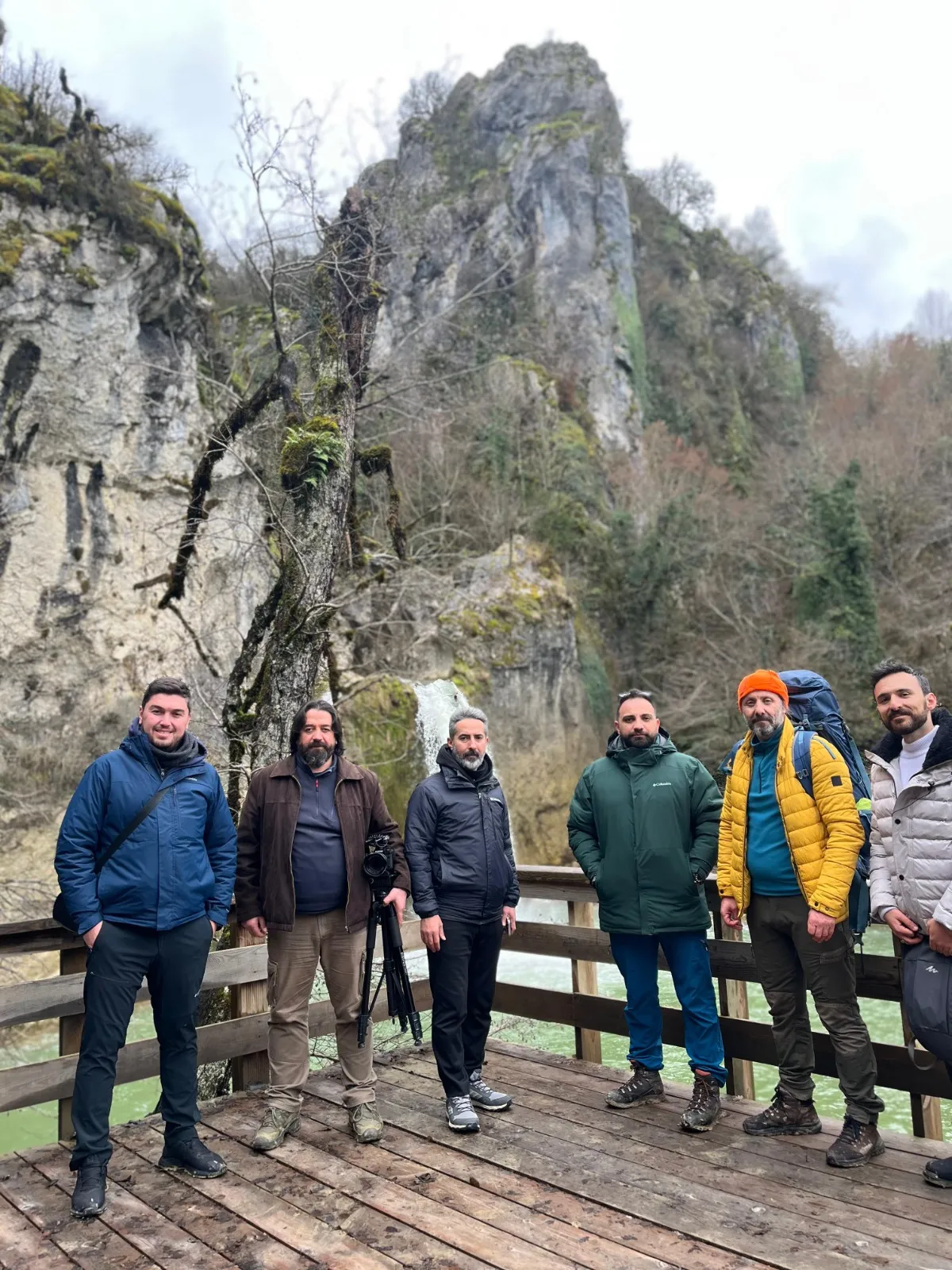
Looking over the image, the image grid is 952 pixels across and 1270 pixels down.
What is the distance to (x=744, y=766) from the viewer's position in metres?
3.83

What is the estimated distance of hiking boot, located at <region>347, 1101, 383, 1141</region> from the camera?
376cm

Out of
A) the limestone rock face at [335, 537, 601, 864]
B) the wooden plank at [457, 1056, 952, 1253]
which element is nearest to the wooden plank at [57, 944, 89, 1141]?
the wooden plank at [457, 1056, 952, 1253]

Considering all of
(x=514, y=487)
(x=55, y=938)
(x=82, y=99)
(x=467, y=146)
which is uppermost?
(x=467, y=146)

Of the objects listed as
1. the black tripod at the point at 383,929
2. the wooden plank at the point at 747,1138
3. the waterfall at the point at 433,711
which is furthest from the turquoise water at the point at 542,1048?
the waterfall at the point at 433,711

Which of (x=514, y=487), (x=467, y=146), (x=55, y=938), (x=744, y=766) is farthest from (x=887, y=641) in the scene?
(x=467, y=146)

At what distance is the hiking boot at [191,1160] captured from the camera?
3477 mm

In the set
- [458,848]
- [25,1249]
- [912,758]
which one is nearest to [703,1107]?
[458,848]

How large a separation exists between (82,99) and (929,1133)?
1644cm

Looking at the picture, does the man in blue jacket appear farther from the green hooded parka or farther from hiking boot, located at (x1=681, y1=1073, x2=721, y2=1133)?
hiking boot, located at (x1=681, y1=1073, x2=721, y2=1133)

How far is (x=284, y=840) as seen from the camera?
3891 millimetres

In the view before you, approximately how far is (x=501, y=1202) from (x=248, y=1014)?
5.83 ft

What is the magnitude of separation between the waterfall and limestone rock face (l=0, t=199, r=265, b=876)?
308 cm

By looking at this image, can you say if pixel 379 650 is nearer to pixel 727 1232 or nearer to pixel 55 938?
pixel 55 938

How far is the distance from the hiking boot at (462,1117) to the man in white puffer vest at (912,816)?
5.63 ft
